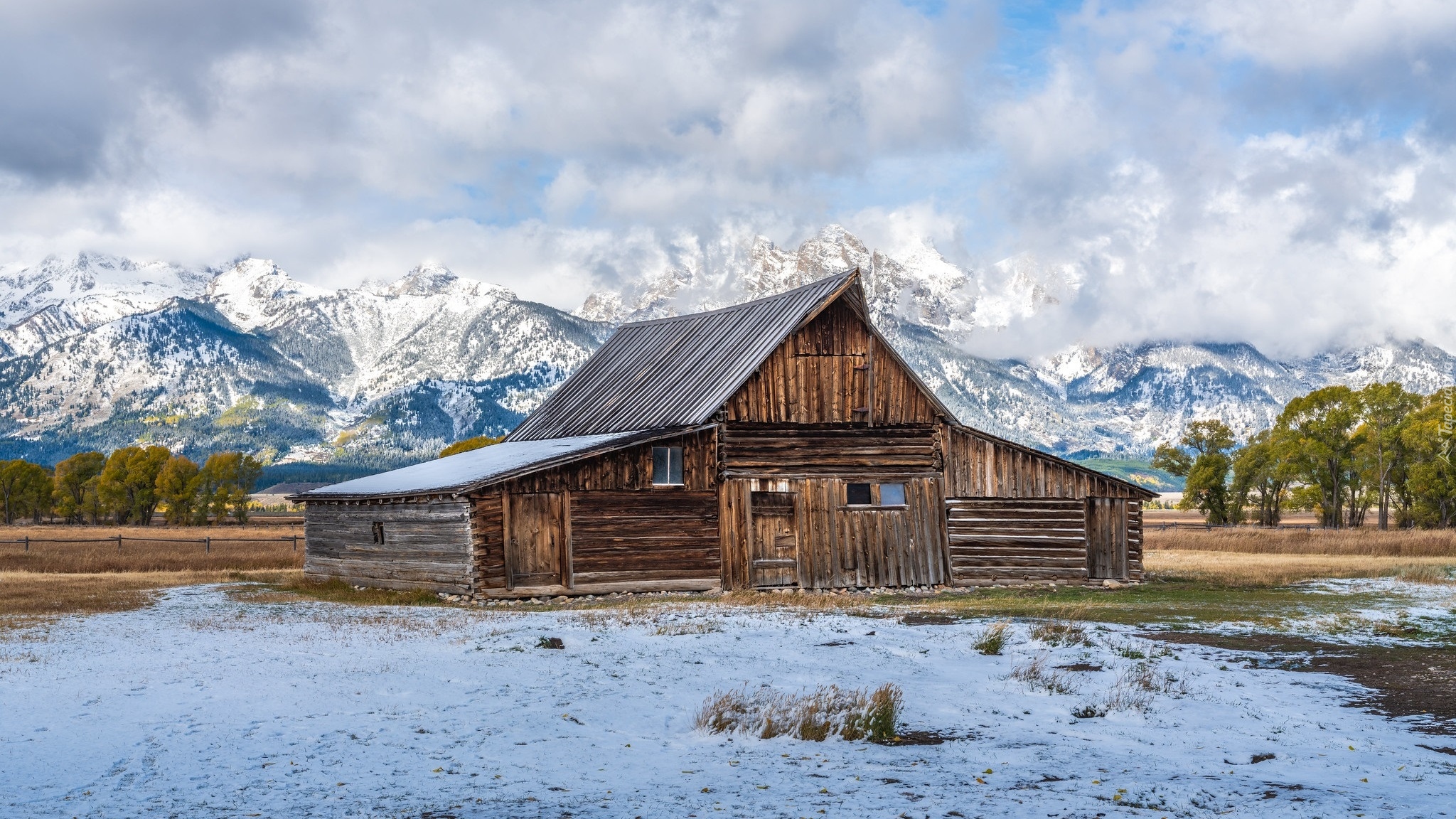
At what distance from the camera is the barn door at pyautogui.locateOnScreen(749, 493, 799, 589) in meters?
30.8

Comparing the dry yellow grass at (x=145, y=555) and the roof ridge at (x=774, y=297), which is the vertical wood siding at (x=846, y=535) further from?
the dry yellow grass at (x=145, y=555)

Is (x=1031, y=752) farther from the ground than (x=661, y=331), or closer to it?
closer to it

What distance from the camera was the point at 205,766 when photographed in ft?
31.1

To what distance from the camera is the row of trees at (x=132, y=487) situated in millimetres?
98375

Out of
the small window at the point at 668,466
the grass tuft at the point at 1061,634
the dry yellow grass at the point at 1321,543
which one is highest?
the small window at the point at 668,466

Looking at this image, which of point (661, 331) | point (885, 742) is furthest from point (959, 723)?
point (661, 331)

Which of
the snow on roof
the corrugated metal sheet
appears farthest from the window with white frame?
the snow on roof

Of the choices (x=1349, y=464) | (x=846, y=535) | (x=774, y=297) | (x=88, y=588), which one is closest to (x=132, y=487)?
(x=88, y=588)

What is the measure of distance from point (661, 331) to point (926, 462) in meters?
11.3

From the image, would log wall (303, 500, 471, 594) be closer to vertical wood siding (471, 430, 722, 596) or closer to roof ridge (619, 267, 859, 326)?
vertical wood siding (471, 430, 722, 596)

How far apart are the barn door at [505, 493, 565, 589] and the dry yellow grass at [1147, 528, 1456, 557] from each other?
30686mm

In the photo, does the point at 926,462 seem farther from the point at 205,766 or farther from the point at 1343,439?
the point at 1343,439

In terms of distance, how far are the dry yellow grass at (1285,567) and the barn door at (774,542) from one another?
10575 millimetres

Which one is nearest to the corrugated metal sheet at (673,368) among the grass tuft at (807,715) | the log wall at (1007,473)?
the log wall at (1007,473)
